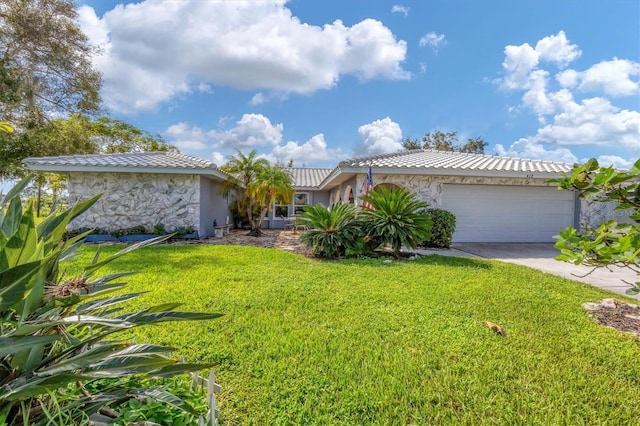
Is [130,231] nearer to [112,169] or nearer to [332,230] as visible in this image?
[112,169]

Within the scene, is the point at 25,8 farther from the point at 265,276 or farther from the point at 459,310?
the point at 459,310

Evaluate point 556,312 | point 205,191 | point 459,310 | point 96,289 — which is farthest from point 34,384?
point 205,191

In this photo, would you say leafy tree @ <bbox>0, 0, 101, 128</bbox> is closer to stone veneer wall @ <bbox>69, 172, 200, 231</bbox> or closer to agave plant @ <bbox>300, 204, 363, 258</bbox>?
stone veneer wall @ <bbox>69, 172, 200, 231</bbox>

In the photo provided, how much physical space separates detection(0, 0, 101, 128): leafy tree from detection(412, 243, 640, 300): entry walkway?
19.7 meters

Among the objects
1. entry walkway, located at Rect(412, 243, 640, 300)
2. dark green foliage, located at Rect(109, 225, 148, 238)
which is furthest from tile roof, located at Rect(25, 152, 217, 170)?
entry walkway, located at Rect(412, 243, 640, 300)

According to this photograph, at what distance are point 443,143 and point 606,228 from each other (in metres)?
38.1

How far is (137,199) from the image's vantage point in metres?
13.2

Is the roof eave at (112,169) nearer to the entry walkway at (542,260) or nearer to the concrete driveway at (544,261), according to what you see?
the entry walkway at (542,260)

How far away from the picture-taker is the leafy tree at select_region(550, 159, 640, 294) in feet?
5.97

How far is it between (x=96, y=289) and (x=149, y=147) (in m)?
32.9

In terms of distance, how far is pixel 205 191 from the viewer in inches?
566

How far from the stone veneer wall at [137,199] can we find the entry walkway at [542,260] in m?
9.77

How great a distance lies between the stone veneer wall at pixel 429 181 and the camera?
12.7m

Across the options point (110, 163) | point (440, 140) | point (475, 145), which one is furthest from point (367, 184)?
point (475, 145)
